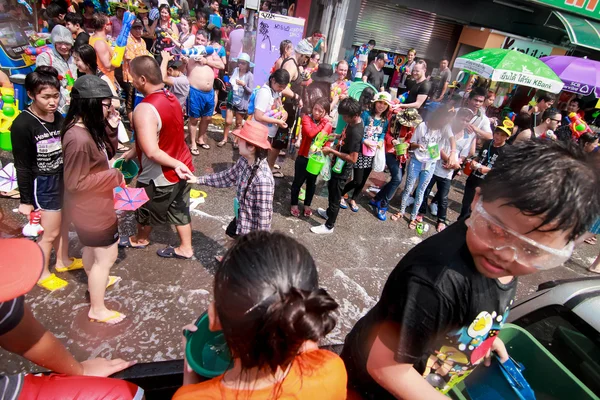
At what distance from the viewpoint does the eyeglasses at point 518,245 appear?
111 cm

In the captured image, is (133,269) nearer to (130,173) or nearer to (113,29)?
(130,173)

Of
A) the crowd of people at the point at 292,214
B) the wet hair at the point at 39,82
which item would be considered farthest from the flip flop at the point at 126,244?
the wet hair at the point at 39,82

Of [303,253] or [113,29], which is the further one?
[113,29]

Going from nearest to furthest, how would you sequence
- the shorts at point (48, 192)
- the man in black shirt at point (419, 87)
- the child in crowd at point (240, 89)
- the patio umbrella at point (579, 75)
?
1. the shorts at point (48, 192)
2. the child in crowd at point (240, 89)
3. the man in black shirt at point (419, 87)
4. the patio umbrella at point (579, 75)

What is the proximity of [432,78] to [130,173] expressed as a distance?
11078 millimetres

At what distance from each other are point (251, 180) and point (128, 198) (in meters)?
0.99

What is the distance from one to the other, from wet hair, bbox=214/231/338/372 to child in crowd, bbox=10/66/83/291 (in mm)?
2302

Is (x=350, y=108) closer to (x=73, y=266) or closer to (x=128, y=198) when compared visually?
(x=128, y=198)

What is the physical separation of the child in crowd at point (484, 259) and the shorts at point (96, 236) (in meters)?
2.04

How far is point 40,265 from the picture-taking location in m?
1.14

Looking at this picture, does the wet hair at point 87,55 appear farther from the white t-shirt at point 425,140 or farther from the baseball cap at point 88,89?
the white t-shirt at point 425,140

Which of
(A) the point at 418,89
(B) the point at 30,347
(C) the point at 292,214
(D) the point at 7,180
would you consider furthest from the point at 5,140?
(A) the point at 418,89

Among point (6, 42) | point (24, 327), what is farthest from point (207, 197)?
point (6, 42)

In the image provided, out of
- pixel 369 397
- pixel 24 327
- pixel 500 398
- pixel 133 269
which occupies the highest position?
pixel 24 327
